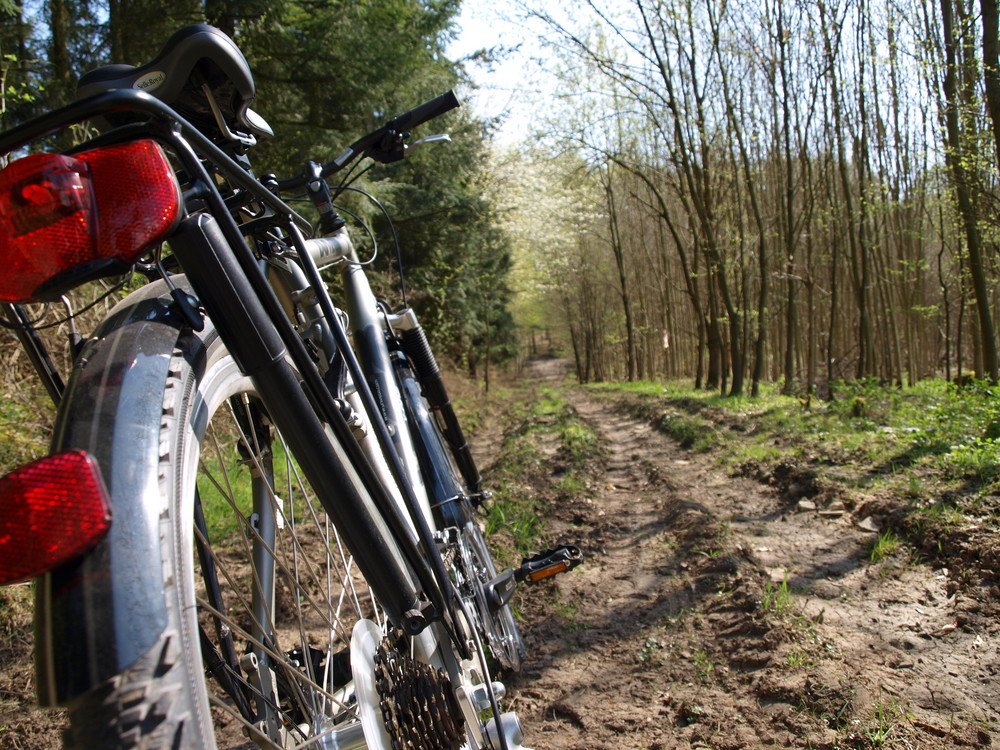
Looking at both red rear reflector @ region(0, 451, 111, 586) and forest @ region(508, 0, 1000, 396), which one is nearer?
red rear reflector @ region(0, 451, 111, 586)

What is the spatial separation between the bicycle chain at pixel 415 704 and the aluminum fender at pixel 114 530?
0.75 meters

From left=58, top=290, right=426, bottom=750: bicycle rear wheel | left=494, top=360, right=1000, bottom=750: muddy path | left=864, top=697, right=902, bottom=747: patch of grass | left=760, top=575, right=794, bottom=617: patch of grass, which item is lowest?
left=494, top=360, right=1000, bottom=750: muddy path

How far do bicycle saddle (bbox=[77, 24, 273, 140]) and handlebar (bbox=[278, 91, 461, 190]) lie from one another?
0.65 m

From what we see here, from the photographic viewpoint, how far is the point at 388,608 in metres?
1.31

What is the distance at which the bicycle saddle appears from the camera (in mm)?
1186

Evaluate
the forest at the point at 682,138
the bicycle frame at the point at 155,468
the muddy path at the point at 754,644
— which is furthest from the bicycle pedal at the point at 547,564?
the forest at the point at 682,138

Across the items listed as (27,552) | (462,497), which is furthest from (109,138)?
(462,497)

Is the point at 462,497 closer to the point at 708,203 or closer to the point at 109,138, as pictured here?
the point at 109,138

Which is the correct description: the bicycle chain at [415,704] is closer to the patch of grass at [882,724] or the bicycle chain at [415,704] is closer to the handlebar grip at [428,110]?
the patch of grass at [882,724]

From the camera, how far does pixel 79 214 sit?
82 centimetres

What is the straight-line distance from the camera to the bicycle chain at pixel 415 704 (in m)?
1.34

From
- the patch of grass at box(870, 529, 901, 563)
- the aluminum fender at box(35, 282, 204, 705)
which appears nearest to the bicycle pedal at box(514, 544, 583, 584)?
the aluminum fender at box(35, 282, 204, 705)

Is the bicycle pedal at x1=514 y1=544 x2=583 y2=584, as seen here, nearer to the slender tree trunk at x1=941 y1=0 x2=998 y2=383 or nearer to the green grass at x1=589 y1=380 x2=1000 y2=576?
the green grass at x1=589 y1=380 x2=1000 y2=576

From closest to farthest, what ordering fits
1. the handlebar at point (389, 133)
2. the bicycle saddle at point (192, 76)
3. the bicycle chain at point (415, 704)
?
the bicycle saddle at point (192, 76), the bicycle chain at point (415, 704), the handlebar at point (389, 133)
